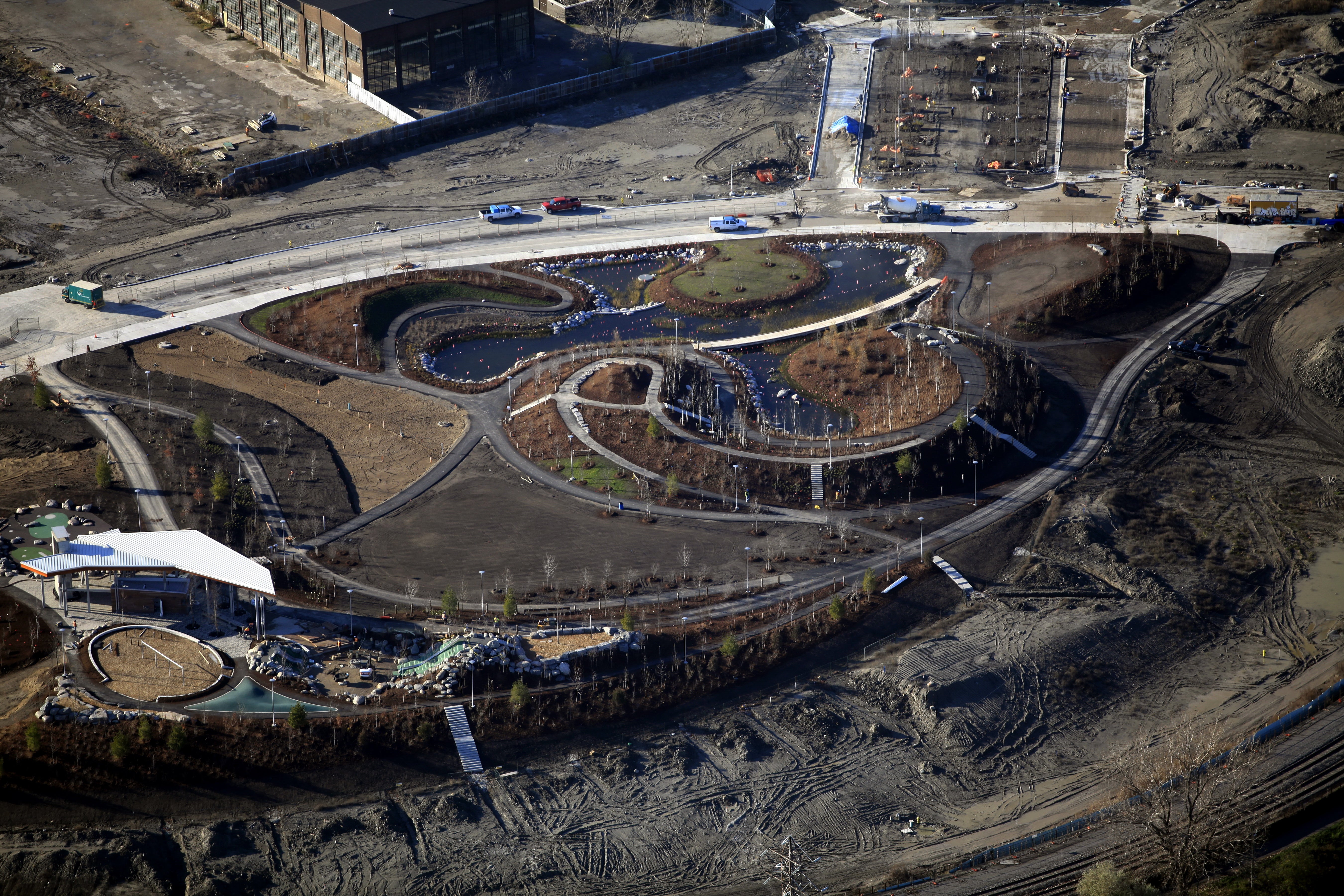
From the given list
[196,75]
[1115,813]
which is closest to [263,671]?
[1115,813]

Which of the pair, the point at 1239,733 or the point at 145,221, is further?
the point at 145,221

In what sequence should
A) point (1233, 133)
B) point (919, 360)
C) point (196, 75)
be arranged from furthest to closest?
point (196, 75) < point (1233, 133) < point (919, 360)

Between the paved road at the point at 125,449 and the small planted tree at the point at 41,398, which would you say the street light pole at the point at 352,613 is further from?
the small planted tree at the point at 41,398

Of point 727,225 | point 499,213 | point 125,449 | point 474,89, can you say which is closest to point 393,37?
point 474,89

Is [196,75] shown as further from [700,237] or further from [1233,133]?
[1233,133]

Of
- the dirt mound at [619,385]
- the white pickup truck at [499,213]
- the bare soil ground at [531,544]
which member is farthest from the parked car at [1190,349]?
the white pickup truck at [499,213]

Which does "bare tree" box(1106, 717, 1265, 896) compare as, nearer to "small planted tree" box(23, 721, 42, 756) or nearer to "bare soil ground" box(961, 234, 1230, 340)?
"bare soil ground" box(961, 234, 1230, 340)

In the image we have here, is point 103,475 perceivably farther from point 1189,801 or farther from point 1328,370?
point 1328,370
